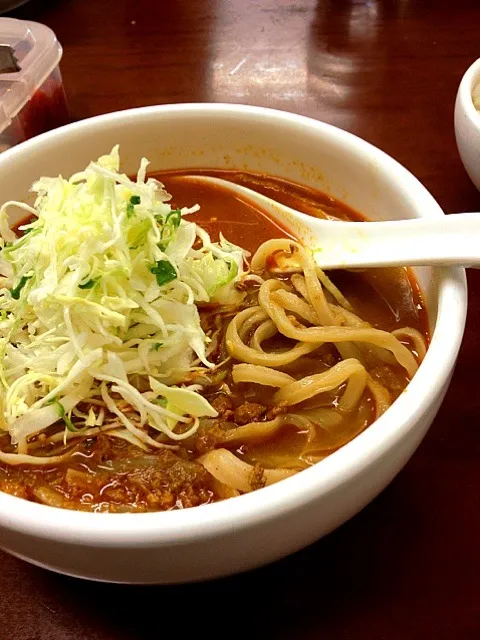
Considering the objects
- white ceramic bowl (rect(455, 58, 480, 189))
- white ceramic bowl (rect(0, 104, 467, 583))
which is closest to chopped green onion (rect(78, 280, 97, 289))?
white ceramic bowl (rect(0, 104, 467, 583))

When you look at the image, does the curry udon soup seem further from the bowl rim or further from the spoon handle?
the bowl rim

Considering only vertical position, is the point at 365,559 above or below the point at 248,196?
below

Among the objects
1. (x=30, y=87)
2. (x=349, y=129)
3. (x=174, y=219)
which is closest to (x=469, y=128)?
(x=349, y=129)

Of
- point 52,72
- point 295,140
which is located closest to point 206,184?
point 295,140

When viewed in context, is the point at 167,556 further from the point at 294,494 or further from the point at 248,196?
the point at 248,196

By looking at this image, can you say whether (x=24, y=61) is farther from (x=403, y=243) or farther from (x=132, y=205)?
(x=403, y=243)

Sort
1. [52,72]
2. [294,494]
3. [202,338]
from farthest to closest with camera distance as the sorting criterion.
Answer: [52,72] < [202,338] < [294,494]

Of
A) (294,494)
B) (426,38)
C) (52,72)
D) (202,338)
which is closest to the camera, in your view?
(294,494)
